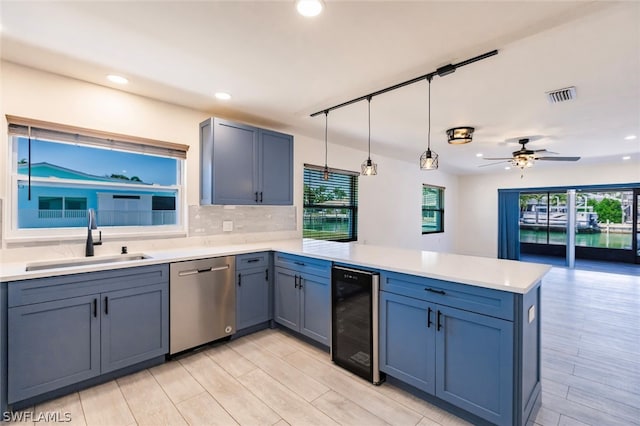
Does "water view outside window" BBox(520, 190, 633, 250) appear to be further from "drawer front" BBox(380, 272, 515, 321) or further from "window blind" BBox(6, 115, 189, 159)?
"window blind" BBox(6, 115, 189, 159)

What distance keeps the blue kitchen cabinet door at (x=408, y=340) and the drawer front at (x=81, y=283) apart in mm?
1891

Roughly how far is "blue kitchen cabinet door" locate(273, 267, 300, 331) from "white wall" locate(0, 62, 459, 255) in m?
1.29

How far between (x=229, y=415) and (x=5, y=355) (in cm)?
147

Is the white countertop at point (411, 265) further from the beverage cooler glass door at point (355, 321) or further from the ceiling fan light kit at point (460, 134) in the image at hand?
the ceiling fan light kit at point (460, 134)

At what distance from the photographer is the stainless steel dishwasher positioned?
258cm

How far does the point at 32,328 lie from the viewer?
194 cm

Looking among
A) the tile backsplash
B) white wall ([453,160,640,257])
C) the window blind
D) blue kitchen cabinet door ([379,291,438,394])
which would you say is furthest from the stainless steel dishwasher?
white wall ([453,160,640,257])

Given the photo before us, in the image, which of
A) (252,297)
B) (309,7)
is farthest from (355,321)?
(309,7)

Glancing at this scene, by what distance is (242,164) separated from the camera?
331 centimetres

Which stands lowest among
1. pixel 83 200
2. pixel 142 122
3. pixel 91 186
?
pixel 83 200

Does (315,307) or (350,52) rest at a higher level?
(350,52)

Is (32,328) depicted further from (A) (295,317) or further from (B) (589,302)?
(B) (589,302)

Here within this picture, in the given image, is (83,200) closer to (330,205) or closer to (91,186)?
(91,186)

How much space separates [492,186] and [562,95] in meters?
5.93
